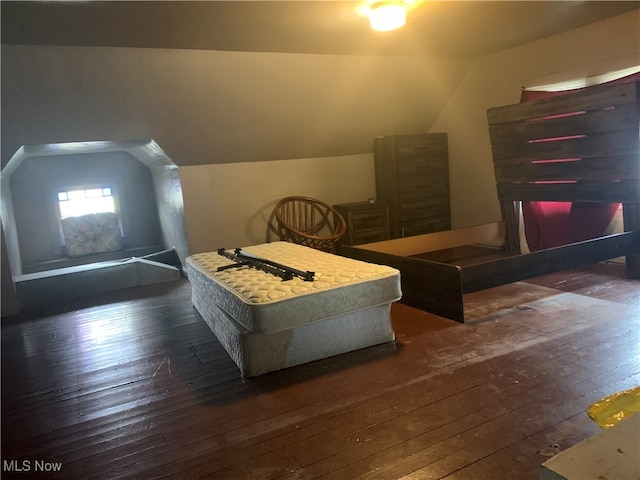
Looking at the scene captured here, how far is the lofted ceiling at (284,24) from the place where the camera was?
2.92 meters

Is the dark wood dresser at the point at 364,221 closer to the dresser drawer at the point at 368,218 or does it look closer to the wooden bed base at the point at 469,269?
the dresser drawer at the point at 368,218

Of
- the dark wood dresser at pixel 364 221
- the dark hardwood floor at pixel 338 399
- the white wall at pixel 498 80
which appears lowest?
the dark hardwood floor at pixel 338 399

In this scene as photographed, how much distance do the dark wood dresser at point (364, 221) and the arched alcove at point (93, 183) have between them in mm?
1909

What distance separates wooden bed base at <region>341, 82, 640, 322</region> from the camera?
329cm

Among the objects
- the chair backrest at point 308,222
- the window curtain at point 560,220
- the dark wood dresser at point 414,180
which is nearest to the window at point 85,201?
the chair backrest at point 308,222

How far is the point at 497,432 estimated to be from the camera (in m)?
1.88

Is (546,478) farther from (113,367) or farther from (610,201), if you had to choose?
(610,201)

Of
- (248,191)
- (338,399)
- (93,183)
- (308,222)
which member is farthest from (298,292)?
(93,183)

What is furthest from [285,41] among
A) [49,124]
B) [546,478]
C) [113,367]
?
[546,478]

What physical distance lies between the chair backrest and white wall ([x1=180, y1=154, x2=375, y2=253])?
163 millimetres

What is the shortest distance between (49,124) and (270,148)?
220 cm

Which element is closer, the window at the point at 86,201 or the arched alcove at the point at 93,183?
the arched alcove at the point at 93,183

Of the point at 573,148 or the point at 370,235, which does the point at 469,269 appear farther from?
the point at 370,235

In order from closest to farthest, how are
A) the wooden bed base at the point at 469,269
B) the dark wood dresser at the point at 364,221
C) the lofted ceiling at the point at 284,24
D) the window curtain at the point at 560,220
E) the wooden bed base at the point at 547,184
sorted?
the lofted ceiling at the point at 284,24, the wooden bed base at the point at 469,269, the wooden bed base at the point at 547,184, the window curtain at the point at 560,220, the dark wood dresser at the point at 364,221
